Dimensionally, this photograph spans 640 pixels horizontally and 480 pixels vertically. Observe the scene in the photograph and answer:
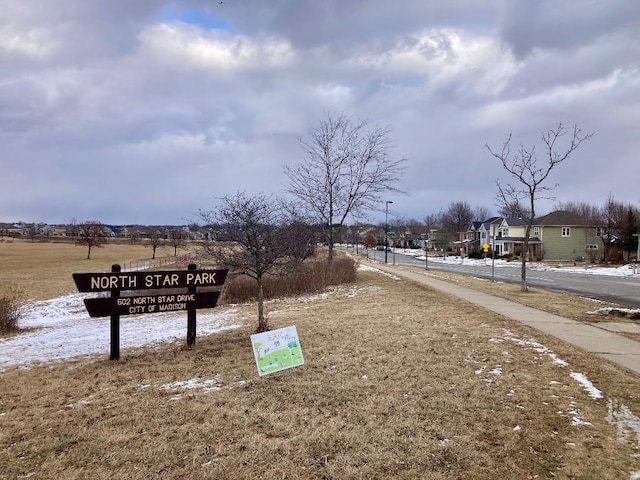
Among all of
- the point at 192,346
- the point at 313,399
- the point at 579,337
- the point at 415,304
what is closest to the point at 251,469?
the point at 313,399

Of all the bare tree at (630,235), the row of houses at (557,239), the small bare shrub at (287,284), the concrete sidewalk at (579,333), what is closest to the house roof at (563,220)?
the row of houses at (557,239)

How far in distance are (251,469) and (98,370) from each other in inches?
171

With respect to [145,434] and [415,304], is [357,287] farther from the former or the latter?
[145,434]

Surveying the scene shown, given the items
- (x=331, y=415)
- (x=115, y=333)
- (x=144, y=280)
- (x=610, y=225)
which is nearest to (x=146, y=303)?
(x=144, y=280)

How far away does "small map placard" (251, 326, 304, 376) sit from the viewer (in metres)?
5.90

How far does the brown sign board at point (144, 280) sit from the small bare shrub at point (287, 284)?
7.46 meters

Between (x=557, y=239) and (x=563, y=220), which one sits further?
(x=563, y=220)

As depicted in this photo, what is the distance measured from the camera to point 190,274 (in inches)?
328

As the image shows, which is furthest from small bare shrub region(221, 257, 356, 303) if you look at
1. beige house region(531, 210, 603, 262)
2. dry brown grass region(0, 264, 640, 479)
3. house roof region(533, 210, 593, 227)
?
house roof region(533, 210, 593, 227)

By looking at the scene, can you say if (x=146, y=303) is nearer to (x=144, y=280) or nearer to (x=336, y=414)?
(x=144, y=280)

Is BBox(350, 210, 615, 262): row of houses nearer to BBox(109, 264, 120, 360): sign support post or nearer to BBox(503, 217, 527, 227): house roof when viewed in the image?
BBox(503, 217, 527, 227): house roof

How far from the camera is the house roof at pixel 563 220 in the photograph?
60378mm

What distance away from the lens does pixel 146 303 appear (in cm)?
800

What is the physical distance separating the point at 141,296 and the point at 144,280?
A: 0.28 m
